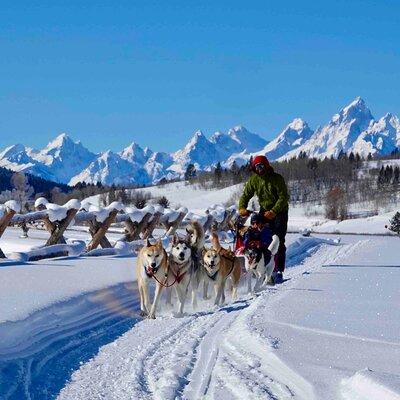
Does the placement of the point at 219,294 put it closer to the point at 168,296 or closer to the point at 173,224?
the point at 168,296

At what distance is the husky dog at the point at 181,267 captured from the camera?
7.39 m

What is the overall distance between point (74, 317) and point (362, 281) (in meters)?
4.66

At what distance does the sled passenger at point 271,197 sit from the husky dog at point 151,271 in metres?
3.01

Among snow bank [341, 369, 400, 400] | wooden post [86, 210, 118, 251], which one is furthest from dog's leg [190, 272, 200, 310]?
wooden post [86, 210, 118, 251]

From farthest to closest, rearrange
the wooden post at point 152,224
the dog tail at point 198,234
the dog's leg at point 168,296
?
the wooden post at point 152,224 → the dog tail at point 198,234 → the dog's leg at point 168,296

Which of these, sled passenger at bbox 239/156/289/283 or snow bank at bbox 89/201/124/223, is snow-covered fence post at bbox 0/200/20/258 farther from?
sled passenger at bbox 239/156/289/283

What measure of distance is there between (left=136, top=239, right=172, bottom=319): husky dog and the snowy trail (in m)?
0.21

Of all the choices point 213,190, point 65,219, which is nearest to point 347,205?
point 213,190

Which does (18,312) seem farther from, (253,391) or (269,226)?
(269,226)

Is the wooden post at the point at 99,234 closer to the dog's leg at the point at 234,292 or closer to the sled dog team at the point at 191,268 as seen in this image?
the sled dog team at the point at 191,268

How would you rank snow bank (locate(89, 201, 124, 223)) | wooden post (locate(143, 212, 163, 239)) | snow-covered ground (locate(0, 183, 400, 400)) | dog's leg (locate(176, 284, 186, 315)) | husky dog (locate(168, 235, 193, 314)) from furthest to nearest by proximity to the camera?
1. wooden post (locate(143, 212, 163, 239))
2. snow bank (locate(89, 201, 124, 223))
3. husky dog (locate(168, 235, 193, 314))
4. dog's leg (locate(176, 284, 186, 315))
5. snow-covered ground (locate(0, 183, 400, 400))

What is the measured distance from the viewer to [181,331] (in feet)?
19.6

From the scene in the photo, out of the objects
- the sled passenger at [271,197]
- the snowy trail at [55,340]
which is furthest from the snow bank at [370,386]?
the sled passenger at [271,197]

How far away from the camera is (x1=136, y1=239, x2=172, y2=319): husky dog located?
709cm
